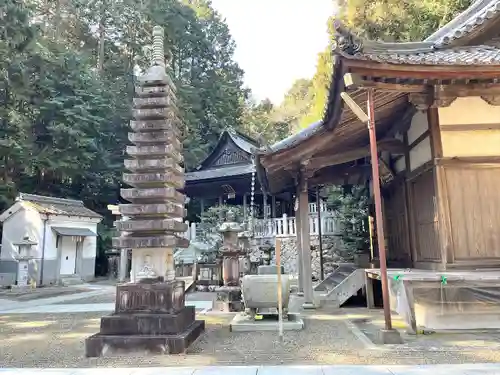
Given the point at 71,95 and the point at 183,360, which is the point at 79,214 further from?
the point at 183,360

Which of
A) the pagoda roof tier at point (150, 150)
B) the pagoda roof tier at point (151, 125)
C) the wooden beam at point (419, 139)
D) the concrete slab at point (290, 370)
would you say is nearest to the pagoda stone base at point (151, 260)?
the pagoda roof tier at point (150, 150)

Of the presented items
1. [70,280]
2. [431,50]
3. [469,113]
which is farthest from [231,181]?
[469,113]

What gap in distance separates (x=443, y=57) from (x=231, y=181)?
18.5 m

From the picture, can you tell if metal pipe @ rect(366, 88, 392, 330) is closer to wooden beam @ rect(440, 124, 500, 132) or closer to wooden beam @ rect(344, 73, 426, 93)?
wooden beam @ rect(344, 73, 426, 93)

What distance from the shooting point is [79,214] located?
2089cm

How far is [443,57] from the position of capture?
6.55 metres

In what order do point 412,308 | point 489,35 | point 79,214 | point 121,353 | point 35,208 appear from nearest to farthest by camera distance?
point 121,353
point 412,308
point 489,35
point 35,208
point 79,214

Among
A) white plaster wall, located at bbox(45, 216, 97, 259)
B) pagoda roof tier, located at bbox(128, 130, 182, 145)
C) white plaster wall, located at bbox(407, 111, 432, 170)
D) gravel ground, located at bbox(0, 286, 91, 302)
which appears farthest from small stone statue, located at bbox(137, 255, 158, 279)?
white plaster wall, located at bbox(45, 216, 97, 259)

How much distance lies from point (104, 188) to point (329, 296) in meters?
20.8

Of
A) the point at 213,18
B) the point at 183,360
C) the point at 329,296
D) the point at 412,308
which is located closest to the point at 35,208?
the point at 329,296

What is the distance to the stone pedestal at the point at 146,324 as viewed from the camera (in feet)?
18.6

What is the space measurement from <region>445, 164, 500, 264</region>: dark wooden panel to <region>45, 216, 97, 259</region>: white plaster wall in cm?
1809

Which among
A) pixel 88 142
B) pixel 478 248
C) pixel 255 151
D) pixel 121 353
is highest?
pixel 88 142

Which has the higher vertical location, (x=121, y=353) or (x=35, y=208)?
(x=35, y=208)
